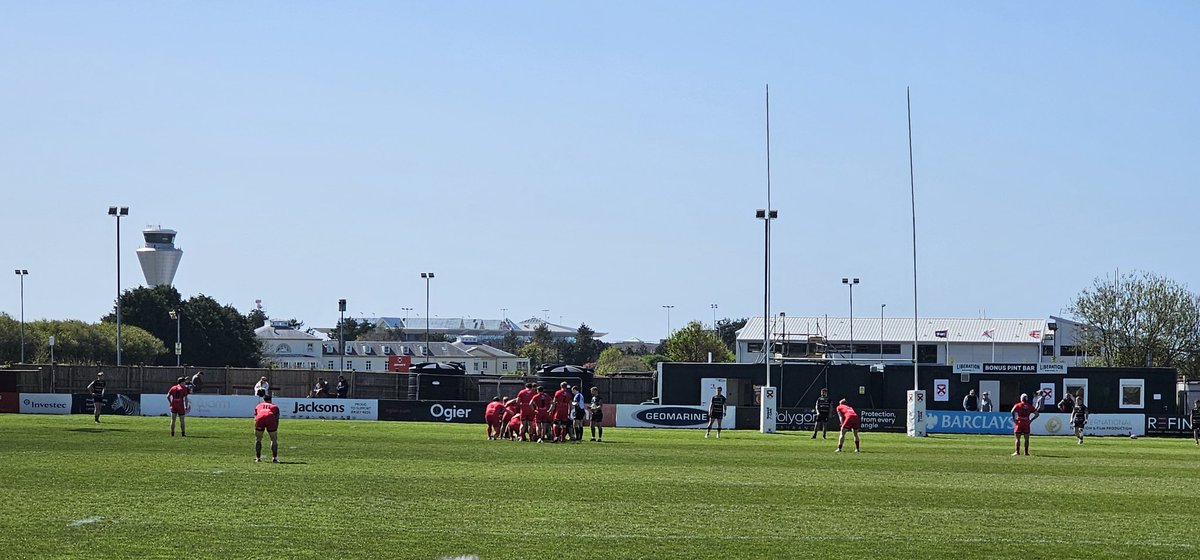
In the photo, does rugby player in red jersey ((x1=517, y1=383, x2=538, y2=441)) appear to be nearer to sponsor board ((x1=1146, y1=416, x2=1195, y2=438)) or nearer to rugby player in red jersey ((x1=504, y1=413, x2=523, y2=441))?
rugby player in red jersey ((x1=504, y1=413, x2=523, y2=441))

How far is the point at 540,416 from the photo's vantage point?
34969mm

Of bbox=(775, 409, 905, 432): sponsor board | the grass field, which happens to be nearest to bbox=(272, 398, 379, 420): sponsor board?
bbox=(775, 409, 905, 432): sponsor board

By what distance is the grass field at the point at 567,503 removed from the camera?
46.4ft

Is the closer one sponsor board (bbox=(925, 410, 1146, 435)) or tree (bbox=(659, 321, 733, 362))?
sponsor board (bbox=(925, 410, 1146, 435))

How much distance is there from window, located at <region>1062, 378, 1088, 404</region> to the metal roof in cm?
6522

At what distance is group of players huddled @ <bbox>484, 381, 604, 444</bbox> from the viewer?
3506 cm

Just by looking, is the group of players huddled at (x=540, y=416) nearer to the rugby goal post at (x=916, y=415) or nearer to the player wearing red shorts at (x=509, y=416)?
the player wearing red shorts at (x=509, y=416)

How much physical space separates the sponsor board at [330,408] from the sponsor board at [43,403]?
27.5 ft

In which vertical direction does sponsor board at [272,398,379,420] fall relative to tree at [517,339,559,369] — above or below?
below

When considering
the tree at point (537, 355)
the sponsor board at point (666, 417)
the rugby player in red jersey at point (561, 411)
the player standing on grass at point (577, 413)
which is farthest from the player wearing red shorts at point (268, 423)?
the tree at point (537, 355)

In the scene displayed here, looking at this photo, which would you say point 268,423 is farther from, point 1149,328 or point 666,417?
point 1149,328

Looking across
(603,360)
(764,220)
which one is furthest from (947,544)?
(603,360)

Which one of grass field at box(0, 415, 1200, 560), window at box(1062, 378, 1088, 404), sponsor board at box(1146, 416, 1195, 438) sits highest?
window at box(1062, 378, 1088, 404)

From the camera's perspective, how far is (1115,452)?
3588 centimetres
